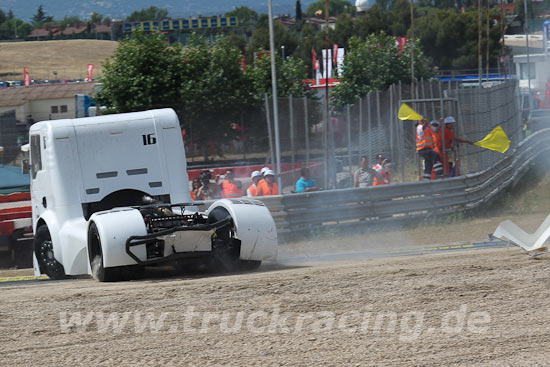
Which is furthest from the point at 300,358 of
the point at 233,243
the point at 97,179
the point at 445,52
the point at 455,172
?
the point at 445,52

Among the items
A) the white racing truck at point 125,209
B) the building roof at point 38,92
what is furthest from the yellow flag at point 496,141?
the building roof at point 38,92

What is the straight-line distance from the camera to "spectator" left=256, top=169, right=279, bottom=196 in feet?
51.7

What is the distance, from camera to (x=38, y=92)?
54688mm

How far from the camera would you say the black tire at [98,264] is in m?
9.34

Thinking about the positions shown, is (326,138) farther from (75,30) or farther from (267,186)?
(75,30)

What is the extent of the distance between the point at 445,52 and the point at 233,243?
347 ft

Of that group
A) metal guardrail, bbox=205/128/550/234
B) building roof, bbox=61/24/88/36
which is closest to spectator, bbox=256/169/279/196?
metal guardrail, bbox=205/128/550/234

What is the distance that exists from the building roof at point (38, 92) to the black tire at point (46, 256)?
1543 inches

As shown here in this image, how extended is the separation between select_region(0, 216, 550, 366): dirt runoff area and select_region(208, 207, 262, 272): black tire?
1688 mm

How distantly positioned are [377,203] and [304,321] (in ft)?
33.5

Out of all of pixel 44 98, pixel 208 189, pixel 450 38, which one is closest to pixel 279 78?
pixel 44 98

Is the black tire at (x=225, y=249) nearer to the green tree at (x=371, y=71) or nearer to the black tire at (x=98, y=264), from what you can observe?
the black tire at (x=98, y=264)

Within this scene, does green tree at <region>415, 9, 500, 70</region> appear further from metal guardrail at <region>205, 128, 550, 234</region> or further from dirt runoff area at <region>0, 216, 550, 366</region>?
dirt runoff area at <region>0, 216, 550, 366</region>

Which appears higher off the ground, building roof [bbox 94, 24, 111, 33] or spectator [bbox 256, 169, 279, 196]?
building roof [bbox 94, 24, 111, 33]
